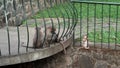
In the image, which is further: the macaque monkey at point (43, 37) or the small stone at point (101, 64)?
the small stone at point (101, 64)

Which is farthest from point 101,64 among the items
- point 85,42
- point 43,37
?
point 43,37

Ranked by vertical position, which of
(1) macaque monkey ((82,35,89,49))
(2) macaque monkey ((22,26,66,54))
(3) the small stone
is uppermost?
(2) macaque monkey ((22,26,66,54))

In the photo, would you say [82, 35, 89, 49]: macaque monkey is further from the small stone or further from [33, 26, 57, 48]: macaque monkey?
[33, 26, 57, 48]: macaque monkey

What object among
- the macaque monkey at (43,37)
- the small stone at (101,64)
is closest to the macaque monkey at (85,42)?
the small stone at (101,64)

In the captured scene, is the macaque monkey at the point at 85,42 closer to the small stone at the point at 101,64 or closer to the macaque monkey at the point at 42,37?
the small stone at the point at 101,64

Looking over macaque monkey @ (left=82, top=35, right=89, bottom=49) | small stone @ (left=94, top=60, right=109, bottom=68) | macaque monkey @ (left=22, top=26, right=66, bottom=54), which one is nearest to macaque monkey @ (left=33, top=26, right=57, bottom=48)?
macaque monkey @ (left=22, top=26, right=66, bottom=54)

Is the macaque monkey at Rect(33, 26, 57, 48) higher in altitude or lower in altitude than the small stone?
higher

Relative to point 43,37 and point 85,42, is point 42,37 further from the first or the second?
point 85,42

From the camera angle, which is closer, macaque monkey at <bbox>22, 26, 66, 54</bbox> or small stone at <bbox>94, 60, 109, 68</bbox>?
macaque monkey at <bbox>22, 26, 66, 54</bbox>

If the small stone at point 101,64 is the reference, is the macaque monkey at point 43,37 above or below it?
above

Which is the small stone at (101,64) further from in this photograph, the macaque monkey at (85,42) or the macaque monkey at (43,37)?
the macaque monkey at (43,37)

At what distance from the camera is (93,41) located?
6.83m

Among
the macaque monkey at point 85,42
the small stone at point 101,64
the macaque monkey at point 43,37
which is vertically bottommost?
the small stone at point 101,64

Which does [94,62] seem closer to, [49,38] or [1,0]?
[49,38]
